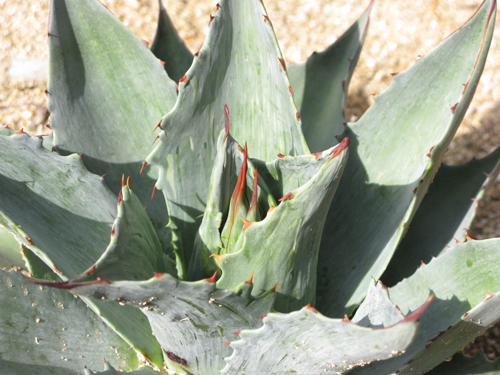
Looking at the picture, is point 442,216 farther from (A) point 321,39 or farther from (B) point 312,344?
(A) point 321,39

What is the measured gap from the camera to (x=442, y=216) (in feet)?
4.52

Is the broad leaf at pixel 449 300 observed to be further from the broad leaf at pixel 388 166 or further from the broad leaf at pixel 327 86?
the broad leaf at pixel 327 86

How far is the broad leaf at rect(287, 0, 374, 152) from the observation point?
4.66 feet

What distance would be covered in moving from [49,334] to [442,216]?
1083mm

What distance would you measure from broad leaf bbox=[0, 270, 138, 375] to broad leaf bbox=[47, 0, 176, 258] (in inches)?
10.7

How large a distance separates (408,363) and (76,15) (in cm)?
107

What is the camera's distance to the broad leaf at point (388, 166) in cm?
105

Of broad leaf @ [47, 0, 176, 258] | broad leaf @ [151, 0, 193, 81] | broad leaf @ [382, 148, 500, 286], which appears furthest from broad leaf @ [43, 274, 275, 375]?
broad leaf @ [151, 0, 193, 81]

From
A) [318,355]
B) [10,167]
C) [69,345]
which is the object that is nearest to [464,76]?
[318,355]

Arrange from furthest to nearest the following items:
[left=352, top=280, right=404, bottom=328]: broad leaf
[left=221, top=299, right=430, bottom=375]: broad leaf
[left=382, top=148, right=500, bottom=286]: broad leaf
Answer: [left=382, top=148, right=500, bottom=286]: broad leaf → [left=352, top=280, right=404, bottom=328]: broad leaf → [left=221, top=299, right=430, bottom=375]: broad leaf

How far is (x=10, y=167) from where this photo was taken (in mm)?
916

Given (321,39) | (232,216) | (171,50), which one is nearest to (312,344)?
(232,216)

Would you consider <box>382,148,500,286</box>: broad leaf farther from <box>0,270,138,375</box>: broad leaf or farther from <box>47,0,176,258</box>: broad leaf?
<box>0,270,138,375</box>: broad leaf

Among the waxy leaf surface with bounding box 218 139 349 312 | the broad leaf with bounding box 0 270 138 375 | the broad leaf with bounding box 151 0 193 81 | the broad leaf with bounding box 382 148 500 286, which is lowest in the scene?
the broad leaf with bounding box 0 270 138 375
